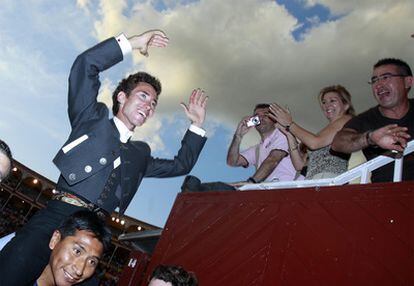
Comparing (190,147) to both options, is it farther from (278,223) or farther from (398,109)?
(398,109)

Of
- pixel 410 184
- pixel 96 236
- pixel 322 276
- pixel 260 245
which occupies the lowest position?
pixel 96 236

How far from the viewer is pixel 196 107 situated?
3443 mm

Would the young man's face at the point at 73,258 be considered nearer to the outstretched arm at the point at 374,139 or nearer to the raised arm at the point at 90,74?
the raised arm at the point at 90,74

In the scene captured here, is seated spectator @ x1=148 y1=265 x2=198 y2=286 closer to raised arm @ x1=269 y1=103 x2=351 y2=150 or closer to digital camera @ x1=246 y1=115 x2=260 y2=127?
raised arm @ x1=269 y1=103 x2=351 y2=150

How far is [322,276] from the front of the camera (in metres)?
2.79

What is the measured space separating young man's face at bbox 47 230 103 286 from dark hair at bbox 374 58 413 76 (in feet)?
9.51

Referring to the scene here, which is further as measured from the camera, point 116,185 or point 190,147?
point 190,147

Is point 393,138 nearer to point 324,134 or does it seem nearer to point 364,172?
point 364,172

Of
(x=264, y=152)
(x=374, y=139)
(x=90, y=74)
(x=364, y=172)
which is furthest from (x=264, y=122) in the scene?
(x=90, y=74)

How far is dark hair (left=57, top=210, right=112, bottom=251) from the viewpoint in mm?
2309

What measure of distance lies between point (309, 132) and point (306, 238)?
3.97 ft

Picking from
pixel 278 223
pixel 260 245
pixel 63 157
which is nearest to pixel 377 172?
pixel 278 223

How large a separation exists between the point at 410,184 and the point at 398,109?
994 millimetres

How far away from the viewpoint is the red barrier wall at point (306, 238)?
2613 mm
